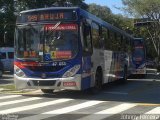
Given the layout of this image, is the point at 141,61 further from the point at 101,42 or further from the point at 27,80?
the point at 27,80

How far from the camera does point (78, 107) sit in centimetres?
1421

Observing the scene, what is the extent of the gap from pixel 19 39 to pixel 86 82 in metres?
3.02

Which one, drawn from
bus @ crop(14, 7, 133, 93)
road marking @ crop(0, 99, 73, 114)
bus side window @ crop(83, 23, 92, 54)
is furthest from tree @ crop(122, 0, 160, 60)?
road marking @ crop(0, 99, 73, 114)

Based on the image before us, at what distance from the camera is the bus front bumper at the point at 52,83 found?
54.4 ft

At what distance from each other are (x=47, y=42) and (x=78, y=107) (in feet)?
12.3

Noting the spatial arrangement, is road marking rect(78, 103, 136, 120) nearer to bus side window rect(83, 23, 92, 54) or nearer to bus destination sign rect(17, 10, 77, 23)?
bus side window rect(83, 23, 92, 54)

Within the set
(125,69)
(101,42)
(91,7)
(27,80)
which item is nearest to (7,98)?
(27,80)

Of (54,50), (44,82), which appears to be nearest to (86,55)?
(54,50)

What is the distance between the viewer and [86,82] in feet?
56.9

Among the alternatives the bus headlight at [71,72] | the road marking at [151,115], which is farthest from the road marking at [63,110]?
the road marking at [151,115]

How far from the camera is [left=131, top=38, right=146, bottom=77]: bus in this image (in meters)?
35.2

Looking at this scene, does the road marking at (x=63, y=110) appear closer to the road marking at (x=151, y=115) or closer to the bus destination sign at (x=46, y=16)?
the road marking at (x=151, y=115)

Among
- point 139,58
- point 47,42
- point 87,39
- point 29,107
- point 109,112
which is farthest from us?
point 139,58

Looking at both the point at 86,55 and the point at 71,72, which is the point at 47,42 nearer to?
the point at 71,72
